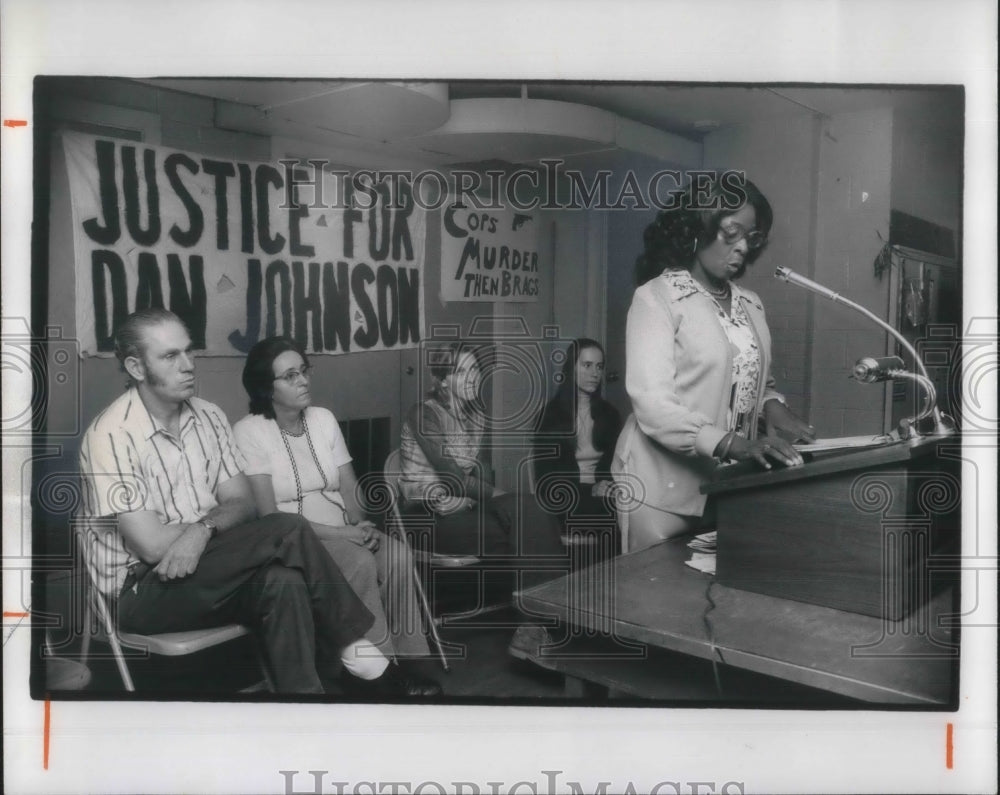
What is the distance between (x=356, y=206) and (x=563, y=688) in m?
1.63

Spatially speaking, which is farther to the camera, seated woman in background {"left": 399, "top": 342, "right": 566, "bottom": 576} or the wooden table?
seated woman in background {"left": 399, "top": 342, "right": 566, "bottom": 576}

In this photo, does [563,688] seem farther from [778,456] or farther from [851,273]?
[851,273]

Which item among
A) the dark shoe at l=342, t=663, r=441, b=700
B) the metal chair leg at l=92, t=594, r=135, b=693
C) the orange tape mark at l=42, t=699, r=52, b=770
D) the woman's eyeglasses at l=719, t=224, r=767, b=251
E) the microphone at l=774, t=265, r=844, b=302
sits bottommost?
the orange tape mark at l=42, t=699, r=52, b=770

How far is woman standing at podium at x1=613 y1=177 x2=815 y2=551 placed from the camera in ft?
9.42

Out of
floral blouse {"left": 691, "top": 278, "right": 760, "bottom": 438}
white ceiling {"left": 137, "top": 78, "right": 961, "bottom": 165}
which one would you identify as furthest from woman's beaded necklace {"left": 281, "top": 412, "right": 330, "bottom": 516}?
floral blouse {"left": 691, "top": 278, "right": 760, "bottom": 438}

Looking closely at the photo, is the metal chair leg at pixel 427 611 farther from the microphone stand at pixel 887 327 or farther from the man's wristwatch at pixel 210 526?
the microphone stand at pixel 887 327

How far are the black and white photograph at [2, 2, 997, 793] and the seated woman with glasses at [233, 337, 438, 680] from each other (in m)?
0.01

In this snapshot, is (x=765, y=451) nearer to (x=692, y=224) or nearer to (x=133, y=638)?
(x=692, y=224)

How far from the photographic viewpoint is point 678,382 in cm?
289

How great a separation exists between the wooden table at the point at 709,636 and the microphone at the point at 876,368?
712mm

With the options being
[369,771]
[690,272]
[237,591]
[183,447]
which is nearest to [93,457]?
[183,447]

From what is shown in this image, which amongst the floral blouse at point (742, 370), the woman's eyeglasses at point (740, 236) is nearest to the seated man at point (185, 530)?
the floral blouse at point (742, 370)

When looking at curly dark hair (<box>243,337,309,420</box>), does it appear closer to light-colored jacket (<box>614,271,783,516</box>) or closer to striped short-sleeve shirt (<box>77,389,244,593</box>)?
striped short-sleeve shirt (<box>77,389,244,593</box>)

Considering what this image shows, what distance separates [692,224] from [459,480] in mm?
1072
